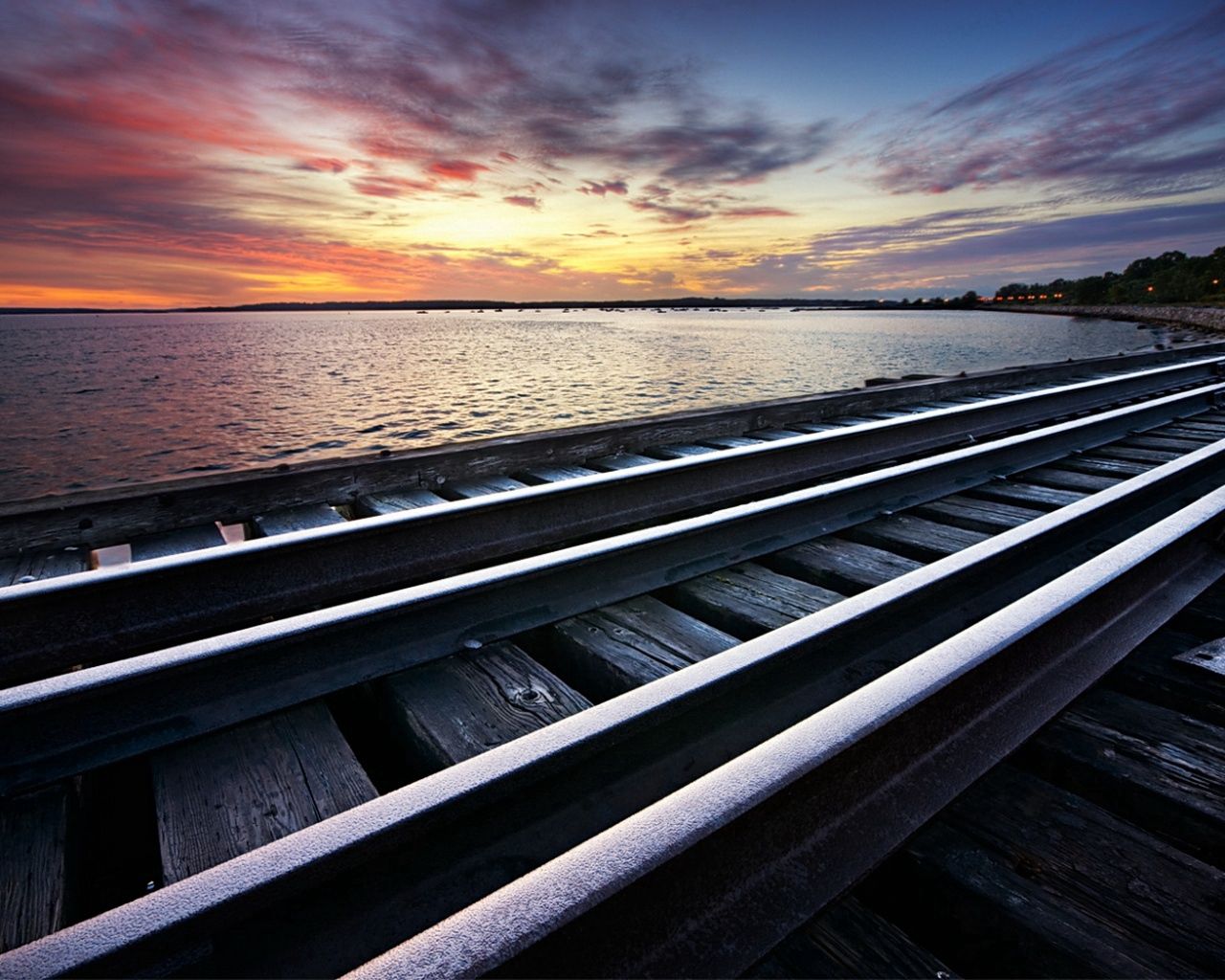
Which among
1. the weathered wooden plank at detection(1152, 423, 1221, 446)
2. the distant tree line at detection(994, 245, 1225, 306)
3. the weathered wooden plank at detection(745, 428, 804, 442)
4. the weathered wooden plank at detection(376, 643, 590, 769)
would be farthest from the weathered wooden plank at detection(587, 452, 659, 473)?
the distant tree line at detection(994, 245, 1225, 306)

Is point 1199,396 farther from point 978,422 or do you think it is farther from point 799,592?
point 799,592

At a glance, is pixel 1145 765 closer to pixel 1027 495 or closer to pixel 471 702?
pixel 471 702

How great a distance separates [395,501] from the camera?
4.68 meters

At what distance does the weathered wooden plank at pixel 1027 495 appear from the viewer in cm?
457

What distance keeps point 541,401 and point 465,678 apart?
21465 mm

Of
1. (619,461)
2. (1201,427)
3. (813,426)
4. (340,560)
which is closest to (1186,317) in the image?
(1201,427)

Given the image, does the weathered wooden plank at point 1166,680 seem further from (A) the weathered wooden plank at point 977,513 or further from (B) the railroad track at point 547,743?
(A) the weathered wooden plank at point 977,513

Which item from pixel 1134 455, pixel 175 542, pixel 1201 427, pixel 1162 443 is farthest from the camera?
pixel 1201 427

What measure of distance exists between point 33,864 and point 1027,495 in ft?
17.9

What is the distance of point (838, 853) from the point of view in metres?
1.40

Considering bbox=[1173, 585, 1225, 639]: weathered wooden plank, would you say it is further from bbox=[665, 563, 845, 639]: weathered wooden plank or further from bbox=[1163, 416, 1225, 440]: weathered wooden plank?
bbox=[1163, 416, 1225, 440]: weathered wooden plank

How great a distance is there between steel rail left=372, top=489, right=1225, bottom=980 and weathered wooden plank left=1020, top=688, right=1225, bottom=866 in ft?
0.33

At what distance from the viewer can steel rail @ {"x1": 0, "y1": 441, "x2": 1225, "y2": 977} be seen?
1.13m

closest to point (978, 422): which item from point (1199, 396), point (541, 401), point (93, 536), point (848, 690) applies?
point (1199, 396)
